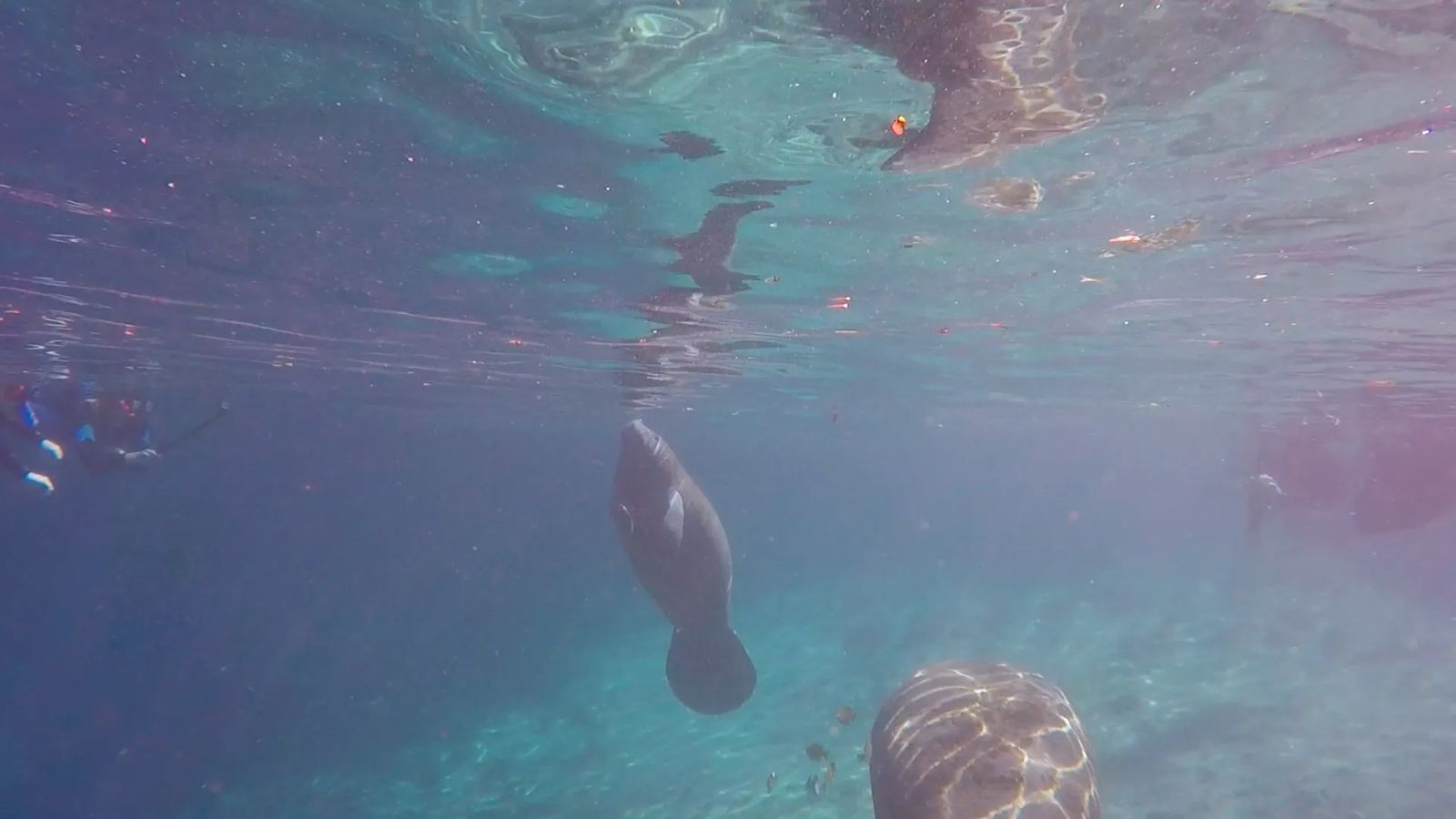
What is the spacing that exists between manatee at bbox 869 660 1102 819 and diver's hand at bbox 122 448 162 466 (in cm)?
1328

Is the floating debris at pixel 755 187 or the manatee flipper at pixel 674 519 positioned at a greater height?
the floating debris at pixel 755 187

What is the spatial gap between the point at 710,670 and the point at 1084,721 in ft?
39.3

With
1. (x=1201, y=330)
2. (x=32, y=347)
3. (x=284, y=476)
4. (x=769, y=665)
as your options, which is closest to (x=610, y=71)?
(x=1201, y=330)

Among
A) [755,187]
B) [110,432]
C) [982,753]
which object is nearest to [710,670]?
[755,187]

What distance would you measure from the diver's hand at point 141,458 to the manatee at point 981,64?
13.3 m

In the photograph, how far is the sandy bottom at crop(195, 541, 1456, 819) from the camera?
16.3 metres

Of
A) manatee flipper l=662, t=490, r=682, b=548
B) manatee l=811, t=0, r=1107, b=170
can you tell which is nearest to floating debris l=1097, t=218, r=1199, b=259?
manatee l=811, t=0, r=1107, b=170

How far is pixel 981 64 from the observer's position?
25.2 feet

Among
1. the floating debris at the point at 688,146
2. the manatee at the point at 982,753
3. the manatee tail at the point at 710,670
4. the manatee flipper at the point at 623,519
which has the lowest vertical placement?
the manatee tail at the point at 710,670

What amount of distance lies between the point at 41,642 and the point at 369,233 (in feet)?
186

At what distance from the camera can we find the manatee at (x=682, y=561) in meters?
10.0

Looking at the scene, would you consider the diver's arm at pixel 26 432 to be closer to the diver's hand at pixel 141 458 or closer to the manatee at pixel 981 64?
the diver's hand at pixel 141 458

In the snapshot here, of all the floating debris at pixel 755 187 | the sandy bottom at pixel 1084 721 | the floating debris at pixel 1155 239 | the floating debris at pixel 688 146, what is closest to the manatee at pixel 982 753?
the floating debris at pixel 688 146

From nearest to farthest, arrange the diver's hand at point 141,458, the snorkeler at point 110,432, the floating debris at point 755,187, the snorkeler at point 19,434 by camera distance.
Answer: the floating debris at point 755,187 < the snorkeler at point 19,434 < the diver's hand at point 141,458 < the snorkeler at point 110,432
